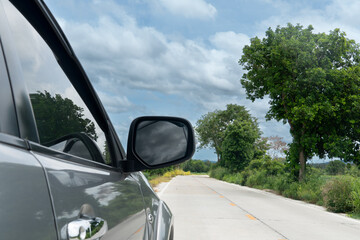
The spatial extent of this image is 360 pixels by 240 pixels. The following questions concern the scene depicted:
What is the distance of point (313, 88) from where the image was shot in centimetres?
2291

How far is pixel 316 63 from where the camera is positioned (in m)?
22.8

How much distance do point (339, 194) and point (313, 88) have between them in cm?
Answer: 827

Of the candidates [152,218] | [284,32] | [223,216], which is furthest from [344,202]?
[152,218]

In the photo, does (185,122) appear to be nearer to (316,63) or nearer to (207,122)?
(316,63)

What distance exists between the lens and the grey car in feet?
3.34

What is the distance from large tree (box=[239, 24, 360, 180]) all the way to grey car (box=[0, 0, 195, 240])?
20646 millimetres

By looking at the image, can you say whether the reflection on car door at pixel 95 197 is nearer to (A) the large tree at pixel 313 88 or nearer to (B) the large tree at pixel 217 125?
(A) the large tree at pixel 313 88

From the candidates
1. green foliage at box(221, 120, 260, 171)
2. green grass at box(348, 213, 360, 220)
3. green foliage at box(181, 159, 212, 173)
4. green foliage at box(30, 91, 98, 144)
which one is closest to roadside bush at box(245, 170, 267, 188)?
green foliage at box(221, 120, 260, 171)

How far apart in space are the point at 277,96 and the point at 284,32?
3724 millimetres

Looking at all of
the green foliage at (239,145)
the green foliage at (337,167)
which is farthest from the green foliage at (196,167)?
the green foliage at (239,145)

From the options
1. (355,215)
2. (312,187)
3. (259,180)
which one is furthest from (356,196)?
(259,180)

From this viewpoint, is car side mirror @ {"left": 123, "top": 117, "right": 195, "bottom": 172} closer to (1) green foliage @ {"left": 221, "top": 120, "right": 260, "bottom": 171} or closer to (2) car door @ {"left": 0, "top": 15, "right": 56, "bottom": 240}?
(2) car door @ {"left": 0, "top": 15, "right": 56, "bottom": 240}

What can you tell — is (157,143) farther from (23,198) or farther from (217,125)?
(217,125)

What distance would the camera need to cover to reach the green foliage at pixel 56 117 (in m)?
1.34
